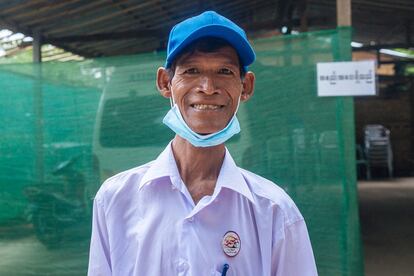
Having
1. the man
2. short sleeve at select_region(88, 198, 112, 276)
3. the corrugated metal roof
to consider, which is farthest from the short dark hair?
the corrugated metal roof

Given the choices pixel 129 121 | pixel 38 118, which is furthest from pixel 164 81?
pixel 38 118

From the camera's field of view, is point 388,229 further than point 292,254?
Yes

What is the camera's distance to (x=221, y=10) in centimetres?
912

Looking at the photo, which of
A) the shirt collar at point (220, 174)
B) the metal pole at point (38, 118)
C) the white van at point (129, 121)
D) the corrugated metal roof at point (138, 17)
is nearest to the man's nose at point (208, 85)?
the shirt collar at point (220, 174)

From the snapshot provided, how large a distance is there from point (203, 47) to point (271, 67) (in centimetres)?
231

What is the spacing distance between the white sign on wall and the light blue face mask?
84.4 inches

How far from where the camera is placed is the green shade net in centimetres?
365

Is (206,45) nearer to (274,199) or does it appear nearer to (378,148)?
(274,199)

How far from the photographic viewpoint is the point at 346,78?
357cm

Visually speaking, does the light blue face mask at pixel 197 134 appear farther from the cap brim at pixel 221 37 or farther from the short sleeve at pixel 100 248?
the short sleeve at pixel 100 248

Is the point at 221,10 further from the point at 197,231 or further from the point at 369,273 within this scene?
the point at 197,231

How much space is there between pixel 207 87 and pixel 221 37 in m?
0.14

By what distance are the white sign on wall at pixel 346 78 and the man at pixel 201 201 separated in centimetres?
211

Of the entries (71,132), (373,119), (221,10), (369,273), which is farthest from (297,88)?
(373,119)
